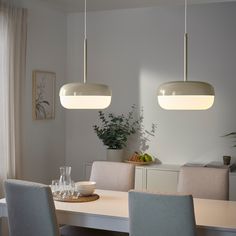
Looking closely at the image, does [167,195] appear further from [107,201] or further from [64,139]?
[64,139]

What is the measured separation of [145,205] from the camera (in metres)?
2.55

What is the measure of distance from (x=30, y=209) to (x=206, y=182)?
1463mm

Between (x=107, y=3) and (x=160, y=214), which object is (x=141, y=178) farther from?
(x=160, y=214)

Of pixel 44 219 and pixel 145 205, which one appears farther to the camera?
pixel 44 219

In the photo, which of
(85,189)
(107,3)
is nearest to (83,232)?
(85,189)

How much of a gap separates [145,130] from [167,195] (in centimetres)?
269

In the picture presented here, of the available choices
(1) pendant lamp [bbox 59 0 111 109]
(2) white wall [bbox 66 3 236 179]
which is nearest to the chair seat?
(1) pendant lamp [bbox 59 0 111 109]

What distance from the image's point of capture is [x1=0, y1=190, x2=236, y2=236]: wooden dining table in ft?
8.54

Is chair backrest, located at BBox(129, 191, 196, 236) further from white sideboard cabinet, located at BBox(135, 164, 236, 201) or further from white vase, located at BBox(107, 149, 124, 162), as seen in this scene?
white vase, located at BBox(107, 149, 124, 162)

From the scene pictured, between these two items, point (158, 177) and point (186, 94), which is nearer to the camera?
point (186, 94)

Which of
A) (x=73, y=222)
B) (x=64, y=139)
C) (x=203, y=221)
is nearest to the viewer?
(x=203, y=221)

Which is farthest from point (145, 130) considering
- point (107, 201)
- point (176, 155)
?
point (107, 201)

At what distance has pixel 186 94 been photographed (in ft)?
7.96

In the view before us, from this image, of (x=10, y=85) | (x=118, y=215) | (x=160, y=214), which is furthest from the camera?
(x=10, y=85)
